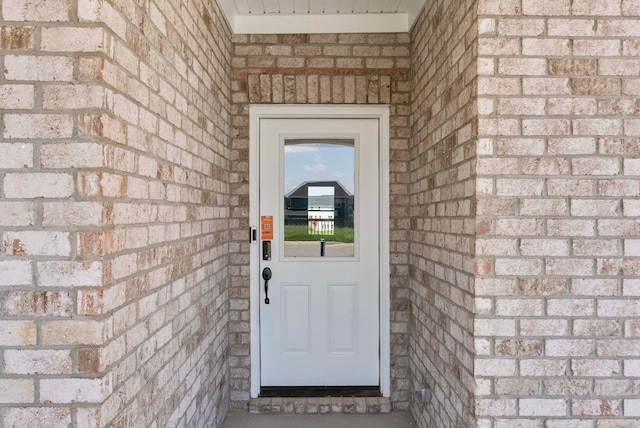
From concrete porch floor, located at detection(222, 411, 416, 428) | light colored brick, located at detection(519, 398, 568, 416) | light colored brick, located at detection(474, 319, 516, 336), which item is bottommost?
concrete porch floor, located at detection(222, 411, 416, 428)

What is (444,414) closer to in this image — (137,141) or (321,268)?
(321,268)

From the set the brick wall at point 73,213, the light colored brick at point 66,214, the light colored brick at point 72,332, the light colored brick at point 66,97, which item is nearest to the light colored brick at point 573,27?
the brick wall at point 73,213

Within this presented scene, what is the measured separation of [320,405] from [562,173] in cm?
205

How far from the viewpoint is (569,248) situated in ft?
5.54

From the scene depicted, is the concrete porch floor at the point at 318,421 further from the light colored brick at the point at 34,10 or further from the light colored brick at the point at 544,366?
the light colored brick at the point at 34,10

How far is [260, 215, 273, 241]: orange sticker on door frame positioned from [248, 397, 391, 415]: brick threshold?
1093 mm

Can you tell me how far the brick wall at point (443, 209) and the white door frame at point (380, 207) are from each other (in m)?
0.18

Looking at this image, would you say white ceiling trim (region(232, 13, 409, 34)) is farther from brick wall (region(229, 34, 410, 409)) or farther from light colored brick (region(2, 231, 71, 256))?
light colored brick (region(2, 231, 71, 256))

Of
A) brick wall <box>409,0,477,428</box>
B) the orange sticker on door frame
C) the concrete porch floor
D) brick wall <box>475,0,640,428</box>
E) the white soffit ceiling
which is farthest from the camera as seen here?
the orange sticker on door frame

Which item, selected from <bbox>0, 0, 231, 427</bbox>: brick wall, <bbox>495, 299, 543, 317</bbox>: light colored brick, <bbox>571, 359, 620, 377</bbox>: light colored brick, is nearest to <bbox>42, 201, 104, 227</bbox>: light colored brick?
<bbox>0, 0, 231, 427</bbox>: brick wall

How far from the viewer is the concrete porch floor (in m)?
2.63

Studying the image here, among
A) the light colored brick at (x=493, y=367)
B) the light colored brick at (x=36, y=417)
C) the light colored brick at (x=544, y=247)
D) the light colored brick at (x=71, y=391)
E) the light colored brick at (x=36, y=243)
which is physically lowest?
the light colored brick at (x=493, y=367)

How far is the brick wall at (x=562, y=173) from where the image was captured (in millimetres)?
1684

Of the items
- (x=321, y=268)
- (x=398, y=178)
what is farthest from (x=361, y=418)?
(x=398, y=178)
